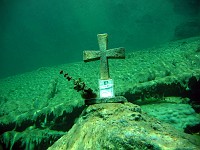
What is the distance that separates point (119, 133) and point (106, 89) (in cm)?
135

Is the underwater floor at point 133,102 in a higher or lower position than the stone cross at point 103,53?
lower

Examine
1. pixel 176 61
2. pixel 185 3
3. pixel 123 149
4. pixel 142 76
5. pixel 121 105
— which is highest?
pixel 185 3

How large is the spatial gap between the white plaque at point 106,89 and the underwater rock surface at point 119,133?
257mm

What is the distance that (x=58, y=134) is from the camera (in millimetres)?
6648

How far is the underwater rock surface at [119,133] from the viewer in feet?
8.47

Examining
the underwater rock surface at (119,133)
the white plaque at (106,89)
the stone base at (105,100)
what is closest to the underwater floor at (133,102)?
the stone base at (105,100)

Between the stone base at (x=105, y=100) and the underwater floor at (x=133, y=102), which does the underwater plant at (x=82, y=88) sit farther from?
the underwater floor at (x=133, y=102)

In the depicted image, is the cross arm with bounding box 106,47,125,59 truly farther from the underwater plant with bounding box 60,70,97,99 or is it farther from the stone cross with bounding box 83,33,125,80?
the underwater plant with bounding box 60,70,97,99

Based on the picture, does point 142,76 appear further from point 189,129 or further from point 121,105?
point 121,105

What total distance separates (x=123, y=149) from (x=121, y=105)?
3.75 ft

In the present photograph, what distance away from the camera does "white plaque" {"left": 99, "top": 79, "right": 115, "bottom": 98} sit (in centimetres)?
401

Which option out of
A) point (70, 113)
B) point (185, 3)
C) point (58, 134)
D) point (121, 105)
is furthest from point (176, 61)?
point (185, 3)

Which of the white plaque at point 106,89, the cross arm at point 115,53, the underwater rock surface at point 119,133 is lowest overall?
the underwater rock surface at point 119,133

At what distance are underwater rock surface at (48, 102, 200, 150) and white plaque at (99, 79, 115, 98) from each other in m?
0.26
